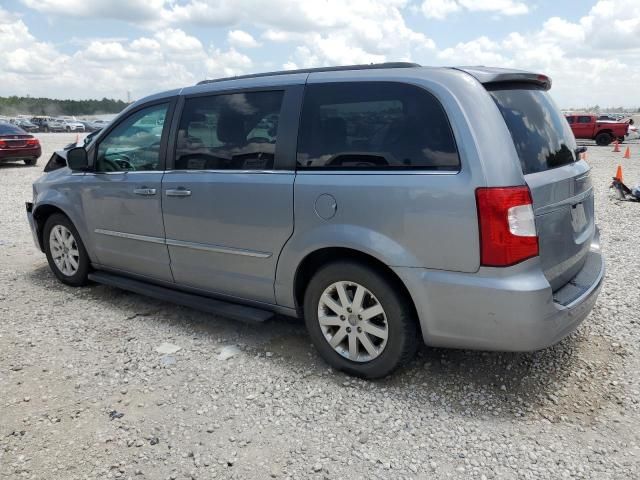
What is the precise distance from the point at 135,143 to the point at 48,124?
55134 mm

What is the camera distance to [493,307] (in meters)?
2.81

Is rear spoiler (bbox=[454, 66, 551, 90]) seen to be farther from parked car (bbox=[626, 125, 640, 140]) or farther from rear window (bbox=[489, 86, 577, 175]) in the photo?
parked car (bbox=[626, 125, 640, 140])

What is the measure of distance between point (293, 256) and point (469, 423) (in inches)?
57.1

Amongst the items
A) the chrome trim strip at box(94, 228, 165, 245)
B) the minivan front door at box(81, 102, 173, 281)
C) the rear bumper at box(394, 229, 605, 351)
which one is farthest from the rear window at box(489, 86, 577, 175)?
the chrome trim strip at box(94, 228, 165, 245)

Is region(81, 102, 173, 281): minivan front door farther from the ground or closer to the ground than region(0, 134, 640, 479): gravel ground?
farther from the ground

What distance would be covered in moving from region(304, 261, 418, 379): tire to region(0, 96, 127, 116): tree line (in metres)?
106

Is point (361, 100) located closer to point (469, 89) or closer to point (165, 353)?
point (469, 89)

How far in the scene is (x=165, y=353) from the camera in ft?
12.6

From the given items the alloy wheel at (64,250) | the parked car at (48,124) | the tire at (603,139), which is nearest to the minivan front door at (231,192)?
the alloy wheel at (64,250)

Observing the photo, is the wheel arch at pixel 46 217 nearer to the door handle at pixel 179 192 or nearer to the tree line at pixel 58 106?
the door handle at pixel 179 192

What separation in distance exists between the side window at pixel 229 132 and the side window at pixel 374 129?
289mm

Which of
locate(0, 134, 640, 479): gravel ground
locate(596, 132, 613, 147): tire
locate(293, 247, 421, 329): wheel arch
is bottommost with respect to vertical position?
locate(596, 132, 613, 147): tire

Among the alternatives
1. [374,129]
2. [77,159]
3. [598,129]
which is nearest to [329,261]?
[374,129]

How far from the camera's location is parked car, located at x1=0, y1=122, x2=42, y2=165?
1611 centimetres
